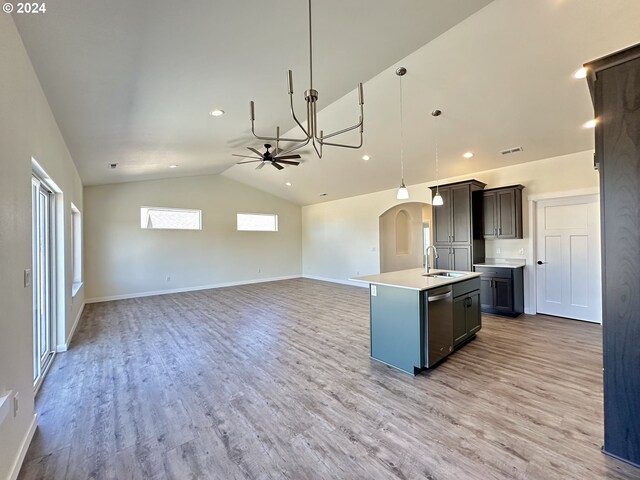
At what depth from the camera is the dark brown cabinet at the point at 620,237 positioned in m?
1.65

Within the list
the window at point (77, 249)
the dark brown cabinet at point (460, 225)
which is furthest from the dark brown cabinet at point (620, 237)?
the window at point (77, 249)

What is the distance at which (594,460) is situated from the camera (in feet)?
5.59

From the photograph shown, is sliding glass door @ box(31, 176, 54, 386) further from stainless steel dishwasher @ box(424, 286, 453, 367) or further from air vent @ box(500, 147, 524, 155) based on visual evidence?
air vent @ box(500, 147, 524, 155)

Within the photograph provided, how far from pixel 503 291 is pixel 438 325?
273cm

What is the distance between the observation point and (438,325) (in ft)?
9.51

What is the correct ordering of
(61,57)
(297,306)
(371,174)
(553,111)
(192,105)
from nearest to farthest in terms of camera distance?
(61,57)
(192,105)
(553,111)
(297,306)
(371,174)

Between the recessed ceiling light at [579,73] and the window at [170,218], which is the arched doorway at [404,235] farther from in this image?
the window at [170,218]

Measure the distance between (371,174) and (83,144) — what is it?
5234 mm

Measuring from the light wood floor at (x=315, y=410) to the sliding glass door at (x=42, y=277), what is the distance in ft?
0.80

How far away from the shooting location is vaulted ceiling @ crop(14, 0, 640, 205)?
1.90 metres

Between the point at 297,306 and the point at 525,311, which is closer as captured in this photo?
the point at 525,311

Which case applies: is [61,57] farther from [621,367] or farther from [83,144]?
[621,367]

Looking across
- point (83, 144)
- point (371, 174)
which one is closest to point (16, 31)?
point (83, 144)

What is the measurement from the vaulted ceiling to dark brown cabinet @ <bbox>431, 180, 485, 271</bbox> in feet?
2.28
